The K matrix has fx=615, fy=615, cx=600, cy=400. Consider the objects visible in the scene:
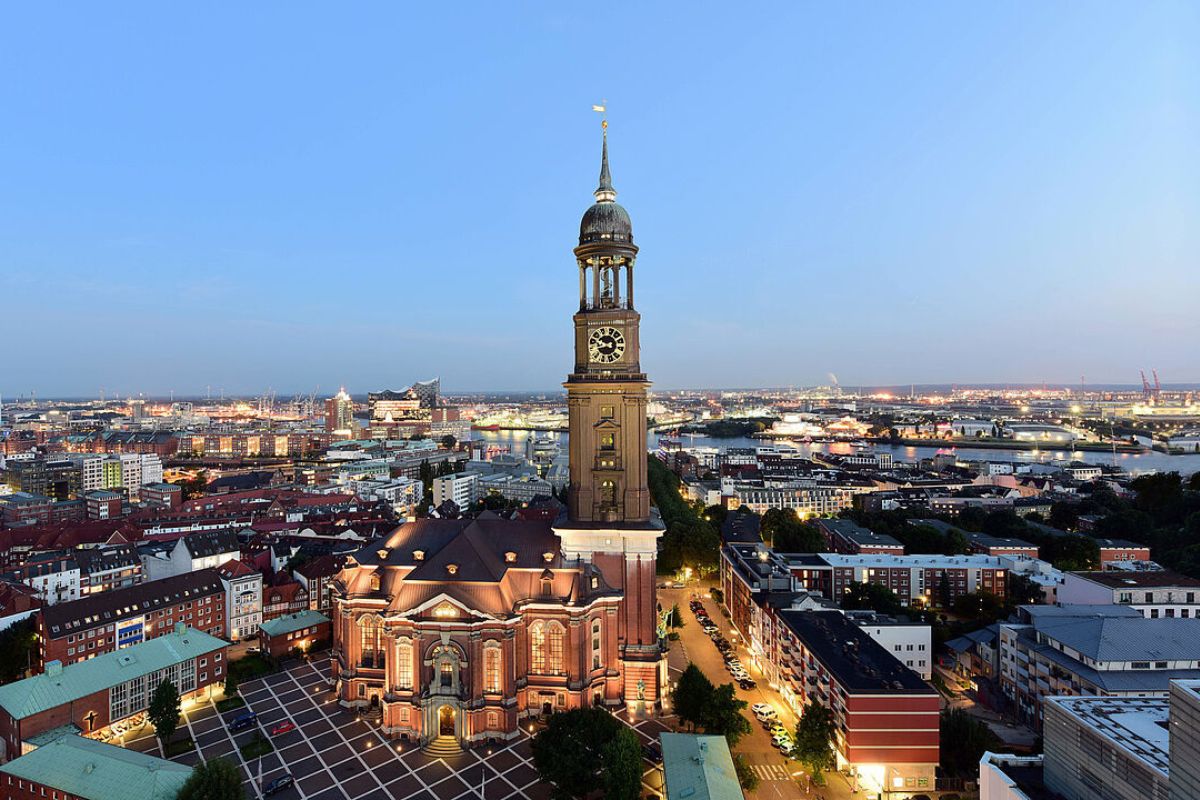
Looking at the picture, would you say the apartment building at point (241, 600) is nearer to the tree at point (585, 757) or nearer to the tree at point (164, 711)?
the tree at point (164, 711)

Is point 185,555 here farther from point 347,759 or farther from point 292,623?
point 347,759

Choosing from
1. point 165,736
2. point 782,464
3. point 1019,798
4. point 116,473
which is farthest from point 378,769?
point 116,473

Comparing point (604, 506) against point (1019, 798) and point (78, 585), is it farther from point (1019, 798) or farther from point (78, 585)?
point (78, 585)

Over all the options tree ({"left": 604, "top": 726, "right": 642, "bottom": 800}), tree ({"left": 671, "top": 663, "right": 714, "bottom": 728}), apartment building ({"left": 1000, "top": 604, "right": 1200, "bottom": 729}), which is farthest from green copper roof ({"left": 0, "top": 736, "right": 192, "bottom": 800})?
apartment building ({"left": 1000, "top": 604, "right": 1200, "bottom": 729})

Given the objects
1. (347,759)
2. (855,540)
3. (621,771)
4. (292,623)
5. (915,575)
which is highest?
(621,771)

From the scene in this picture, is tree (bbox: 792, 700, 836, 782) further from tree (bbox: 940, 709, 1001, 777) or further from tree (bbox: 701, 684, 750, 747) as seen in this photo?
tree (bbox: 940, 709, 1001, 777)

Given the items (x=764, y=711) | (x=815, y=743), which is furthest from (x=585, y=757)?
(x=764, y=711)
